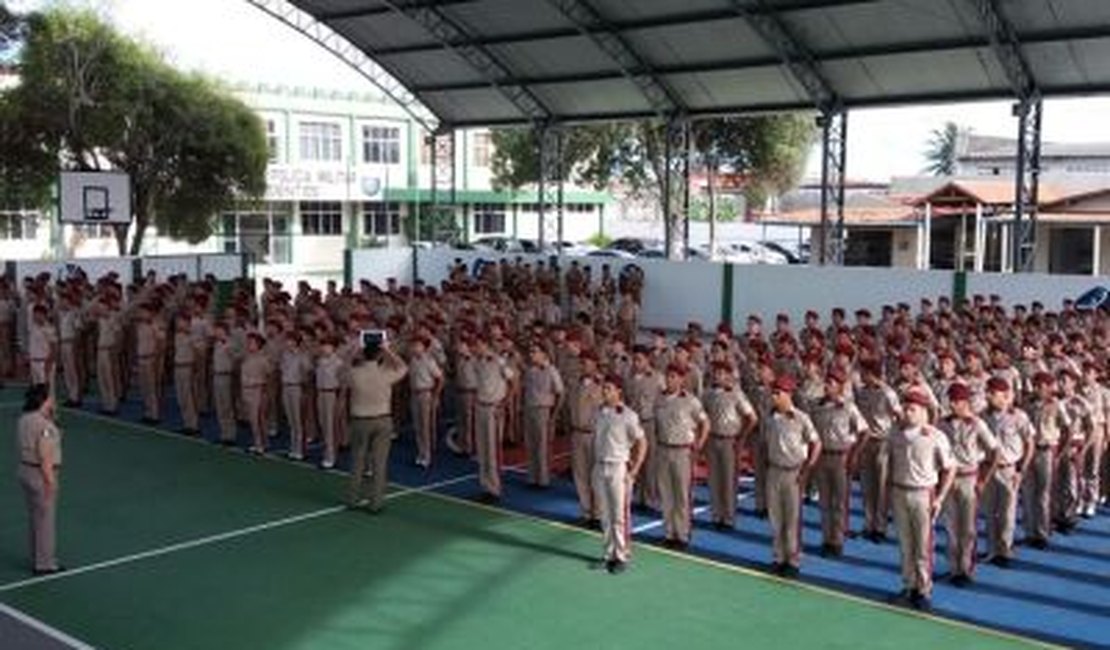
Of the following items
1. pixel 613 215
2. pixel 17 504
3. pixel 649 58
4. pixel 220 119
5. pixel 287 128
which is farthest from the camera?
pixel 613 215

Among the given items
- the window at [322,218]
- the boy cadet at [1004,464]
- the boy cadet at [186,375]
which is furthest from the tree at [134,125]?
the boy cadet at [1004,464]

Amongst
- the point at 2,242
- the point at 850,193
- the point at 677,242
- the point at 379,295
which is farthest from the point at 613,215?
the point at 379,295

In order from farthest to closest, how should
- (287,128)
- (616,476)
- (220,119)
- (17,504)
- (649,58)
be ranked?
(287,128)
(220,119)
(649,58)
(17,504)
(616,476)

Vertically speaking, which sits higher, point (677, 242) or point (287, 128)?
point (287, 128)

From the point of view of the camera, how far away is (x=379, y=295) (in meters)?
18.0

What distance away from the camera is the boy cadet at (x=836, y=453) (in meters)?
9.74

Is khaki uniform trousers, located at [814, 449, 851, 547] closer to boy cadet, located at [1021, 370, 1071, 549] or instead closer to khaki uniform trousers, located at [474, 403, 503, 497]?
boy cadet, located at [1021, 370, 1071, 549]

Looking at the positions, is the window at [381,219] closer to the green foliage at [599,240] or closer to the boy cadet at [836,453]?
the green foliage at [599,240]

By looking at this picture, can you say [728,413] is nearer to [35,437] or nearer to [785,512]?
[785,512]

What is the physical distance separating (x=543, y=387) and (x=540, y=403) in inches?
6.5

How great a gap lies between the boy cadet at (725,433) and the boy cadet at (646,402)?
1.63ft

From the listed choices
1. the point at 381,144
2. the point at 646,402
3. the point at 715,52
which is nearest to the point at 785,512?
the point at 646,402

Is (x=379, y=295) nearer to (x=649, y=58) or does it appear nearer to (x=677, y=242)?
(x=649, y=58)

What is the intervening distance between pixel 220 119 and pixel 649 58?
1298cm
